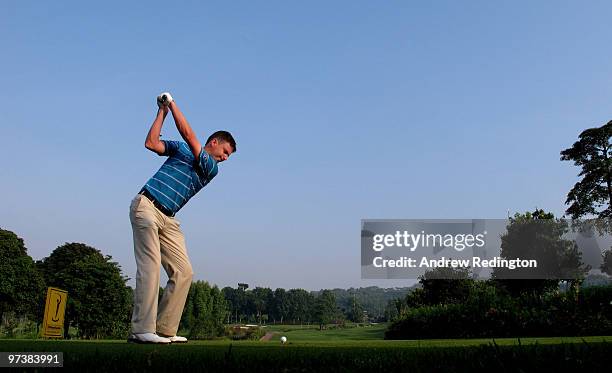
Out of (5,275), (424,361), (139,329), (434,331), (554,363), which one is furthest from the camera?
(5,275)

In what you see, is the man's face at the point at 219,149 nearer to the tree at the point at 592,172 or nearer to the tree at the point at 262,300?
the tree at the point at 592,172

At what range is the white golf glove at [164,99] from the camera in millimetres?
6090

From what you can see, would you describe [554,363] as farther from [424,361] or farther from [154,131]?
[154,131]

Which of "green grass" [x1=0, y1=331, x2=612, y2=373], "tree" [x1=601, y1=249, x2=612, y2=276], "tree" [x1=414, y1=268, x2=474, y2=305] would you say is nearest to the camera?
"green grass" [x1=0, y1=331, x2=612, y2=373]

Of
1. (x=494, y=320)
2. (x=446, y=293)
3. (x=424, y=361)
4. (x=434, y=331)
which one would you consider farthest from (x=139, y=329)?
(x=446, y=293)

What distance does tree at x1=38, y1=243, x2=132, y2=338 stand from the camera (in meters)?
44.4

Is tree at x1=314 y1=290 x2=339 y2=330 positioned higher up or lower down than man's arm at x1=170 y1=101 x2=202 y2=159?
lower down

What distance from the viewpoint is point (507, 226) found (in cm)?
4038

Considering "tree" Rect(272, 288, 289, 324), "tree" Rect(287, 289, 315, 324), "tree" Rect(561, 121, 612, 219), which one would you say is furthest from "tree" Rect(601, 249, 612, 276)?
"tree" Rect(272, 288, 289, 324)

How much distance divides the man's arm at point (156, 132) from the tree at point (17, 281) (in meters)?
48.8

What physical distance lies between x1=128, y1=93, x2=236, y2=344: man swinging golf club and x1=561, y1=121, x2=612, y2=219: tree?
5080cm

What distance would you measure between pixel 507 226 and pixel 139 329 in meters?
38.6

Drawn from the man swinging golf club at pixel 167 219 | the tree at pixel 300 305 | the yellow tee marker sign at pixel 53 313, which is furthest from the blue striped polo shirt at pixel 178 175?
the tree at pixel 300 305

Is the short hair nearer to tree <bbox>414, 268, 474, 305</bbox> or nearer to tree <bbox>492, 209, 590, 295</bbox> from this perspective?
tree <bbox>414, 268, 474, 305</bbox>
